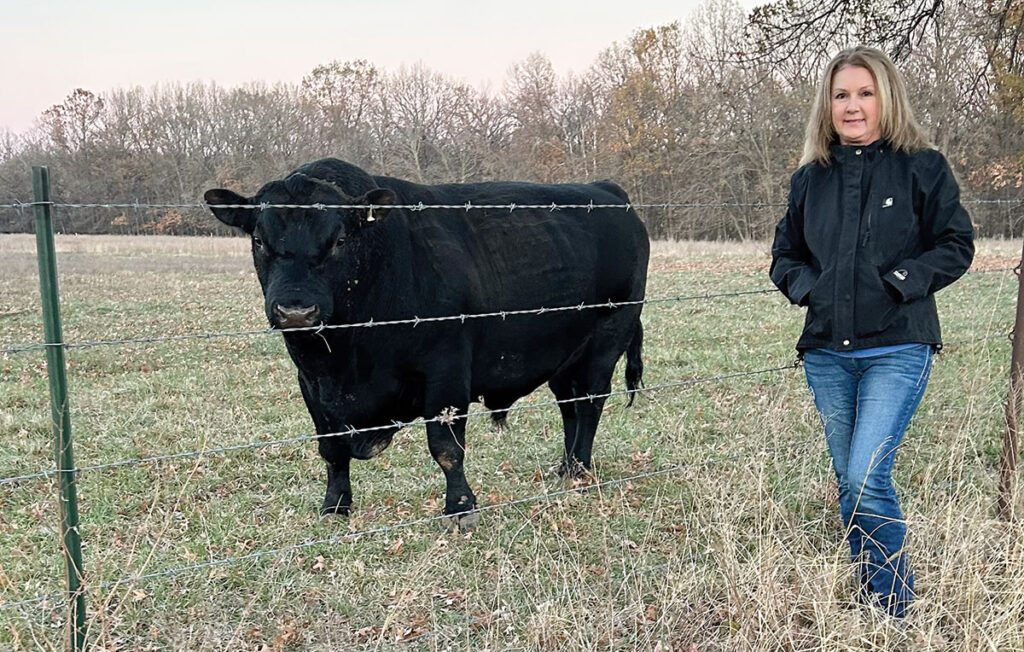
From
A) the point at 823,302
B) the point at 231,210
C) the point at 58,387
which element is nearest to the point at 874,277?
the point at 823,302

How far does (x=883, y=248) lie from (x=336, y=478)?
3.44 meters

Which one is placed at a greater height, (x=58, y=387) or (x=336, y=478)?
(x=58, y=387)

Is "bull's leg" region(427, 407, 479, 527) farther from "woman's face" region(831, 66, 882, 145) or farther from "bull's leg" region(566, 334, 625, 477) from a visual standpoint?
"woman's face" region(831, 66, 882, 145)

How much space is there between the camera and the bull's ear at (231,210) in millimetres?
4164

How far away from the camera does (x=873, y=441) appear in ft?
10.6

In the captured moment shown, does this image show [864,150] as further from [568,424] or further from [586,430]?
[568,424]

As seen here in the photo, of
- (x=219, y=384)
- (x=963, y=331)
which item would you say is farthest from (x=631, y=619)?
(x=963, y=331)

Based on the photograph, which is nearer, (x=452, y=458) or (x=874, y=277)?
(x=874, y=277)

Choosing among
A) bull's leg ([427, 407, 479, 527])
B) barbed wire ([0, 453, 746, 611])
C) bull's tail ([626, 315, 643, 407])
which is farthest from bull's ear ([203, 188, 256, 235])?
bull's tail ([626, 315, 643, 407])

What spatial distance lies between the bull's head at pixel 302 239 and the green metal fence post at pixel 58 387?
133 cm

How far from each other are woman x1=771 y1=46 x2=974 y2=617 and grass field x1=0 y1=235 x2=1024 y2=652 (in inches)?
13.3

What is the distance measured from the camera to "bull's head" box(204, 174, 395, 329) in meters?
4.06

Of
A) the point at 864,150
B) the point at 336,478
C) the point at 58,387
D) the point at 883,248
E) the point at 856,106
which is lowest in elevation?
the point at 336,478

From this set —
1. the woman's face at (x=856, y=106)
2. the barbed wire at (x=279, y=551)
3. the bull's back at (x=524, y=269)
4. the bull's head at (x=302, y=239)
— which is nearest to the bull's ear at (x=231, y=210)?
the bull's head at (x=302, y=239)
